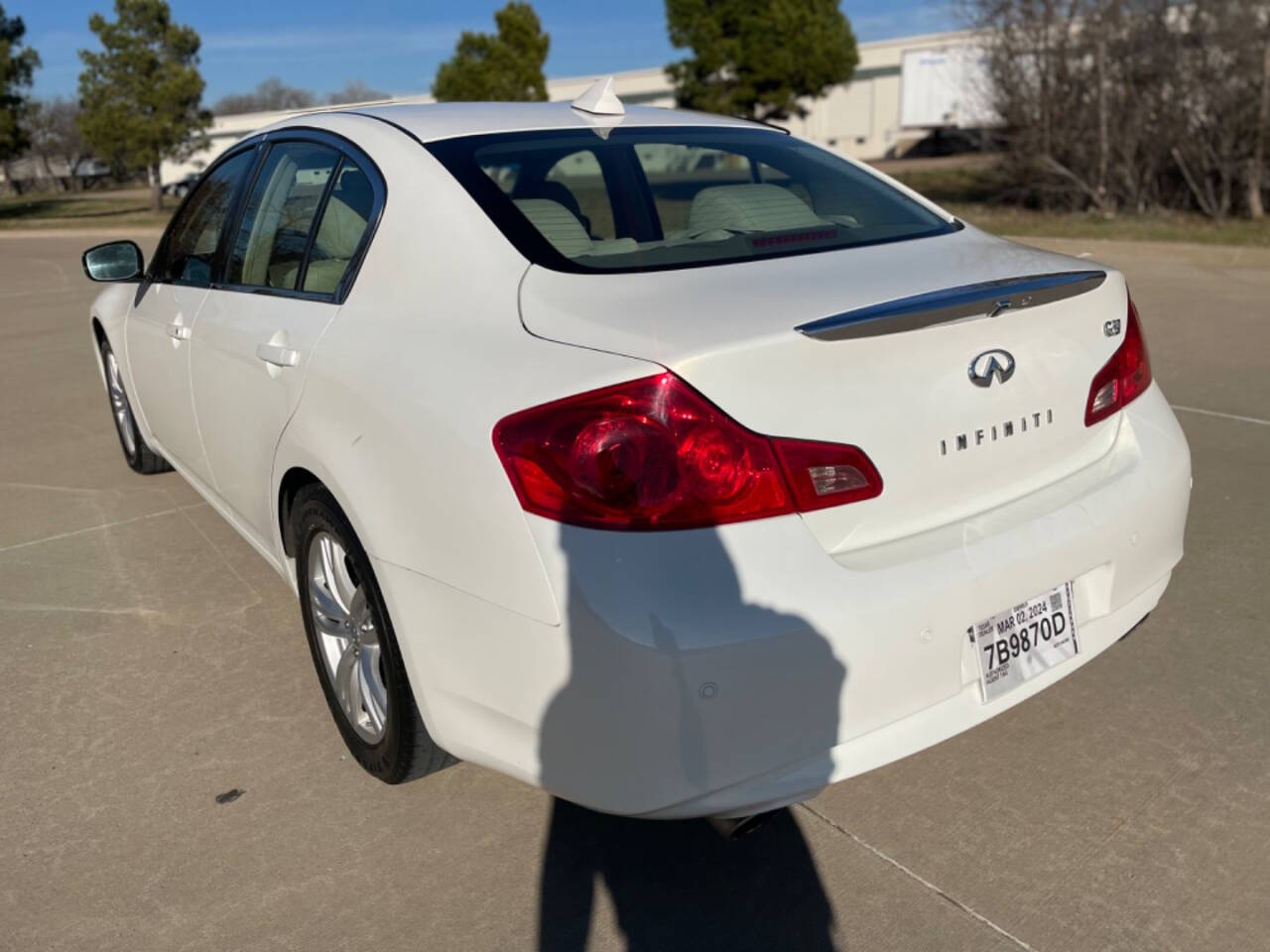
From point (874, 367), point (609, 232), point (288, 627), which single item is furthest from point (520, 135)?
point (288, 627)

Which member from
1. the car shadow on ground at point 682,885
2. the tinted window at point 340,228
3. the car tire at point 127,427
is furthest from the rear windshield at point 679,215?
the car tire at point 127,427

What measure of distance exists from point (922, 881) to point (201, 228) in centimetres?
320

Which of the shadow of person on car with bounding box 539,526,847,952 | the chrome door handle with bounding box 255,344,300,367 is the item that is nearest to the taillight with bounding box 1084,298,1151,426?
the shadow of person on car with bounding box 539,526,847,952

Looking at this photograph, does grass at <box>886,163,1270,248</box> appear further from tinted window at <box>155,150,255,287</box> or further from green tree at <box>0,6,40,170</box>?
green tree at <box>0,6,40,170</box>

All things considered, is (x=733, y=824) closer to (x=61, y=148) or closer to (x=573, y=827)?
(x=573, y=827)

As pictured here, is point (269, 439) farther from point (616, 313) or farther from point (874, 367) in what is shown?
point (874, 367)

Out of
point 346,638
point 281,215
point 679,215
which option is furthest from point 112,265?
point 346,638

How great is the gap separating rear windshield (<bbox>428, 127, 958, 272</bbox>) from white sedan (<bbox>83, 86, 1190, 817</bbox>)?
0.06 feet

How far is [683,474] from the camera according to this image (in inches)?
83.2

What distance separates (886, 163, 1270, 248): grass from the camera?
13.1m

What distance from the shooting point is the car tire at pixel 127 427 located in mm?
5703

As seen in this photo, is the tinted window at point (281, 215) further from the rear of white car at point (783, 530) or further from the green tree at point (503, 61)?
the green tree at point (503, 61)

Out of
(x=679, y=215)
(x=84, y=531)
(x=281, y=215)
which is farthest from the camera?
(x=84, y=531)

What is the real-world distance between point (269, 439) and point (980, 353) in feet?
6.08
